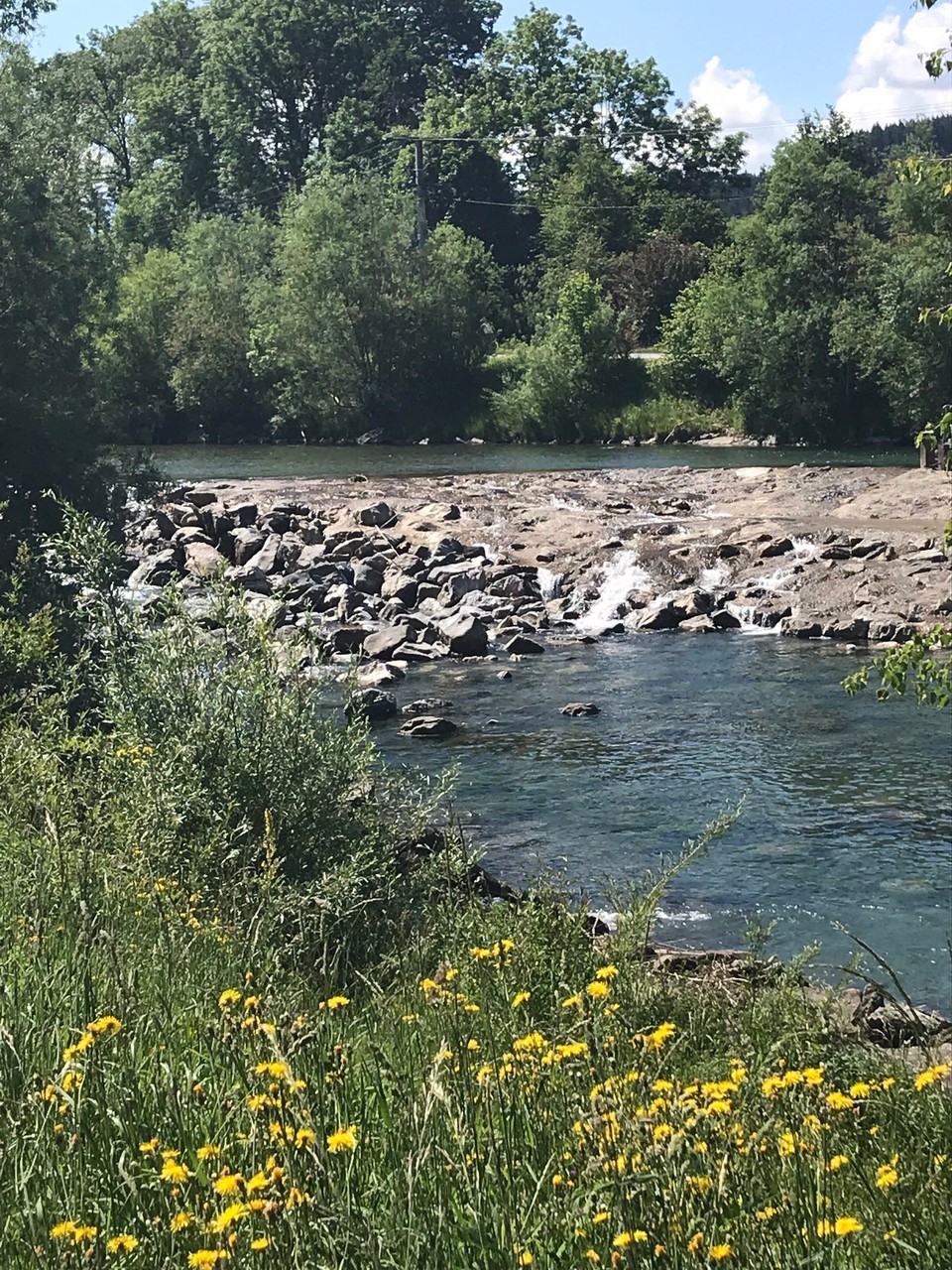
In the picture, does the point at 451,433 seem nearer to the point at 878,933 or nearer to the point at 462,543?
the point at 462,543

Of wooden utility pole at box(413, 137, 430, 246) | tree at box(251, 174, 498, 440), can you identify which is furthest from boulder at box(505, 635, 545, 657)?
wooden utility pole at box(413, 137, 430, 246)

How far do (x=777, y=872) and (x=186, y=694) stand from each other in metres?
6.08

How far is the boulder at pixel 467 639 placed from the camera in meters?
23.0

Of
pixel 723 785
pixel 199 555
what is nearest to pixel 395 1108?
pixel 723 785

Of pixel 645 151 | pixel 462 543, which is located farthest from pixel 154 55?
pixel 462 543

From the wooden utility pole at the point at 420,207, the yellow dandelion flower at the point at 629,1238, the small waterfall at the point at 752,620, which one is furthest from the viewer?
the wooden utility pole at the point at 420,207

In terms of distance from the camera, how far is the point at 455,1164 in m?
3.29

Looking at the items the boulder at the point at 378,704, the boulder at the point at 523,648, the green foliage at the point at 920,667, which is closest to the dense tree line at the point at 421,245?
the boulder at the point at 378,704

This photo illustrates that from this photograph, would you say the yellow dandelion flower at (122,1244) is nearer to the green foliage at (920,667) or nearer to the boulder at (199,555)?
the green foliage at (920,667)

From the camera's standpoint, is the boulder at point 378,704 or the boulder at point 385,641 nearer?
the boulder at point 378,704

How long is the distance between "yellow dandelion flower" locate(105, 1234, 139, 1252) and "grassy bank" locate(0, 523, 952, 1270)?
10 millimetres

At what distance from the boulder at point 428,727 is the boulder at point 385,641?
4.66 m

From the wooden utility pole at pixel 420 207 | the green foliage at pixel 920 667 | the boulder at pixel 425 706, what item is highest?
the wooden utility pole at pixel 420 207

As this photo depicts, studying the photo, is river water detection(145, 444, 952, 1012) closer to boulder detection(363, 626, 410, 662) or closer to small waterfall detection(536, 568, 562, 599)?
boulder detection(363, 626, 410, 662)
